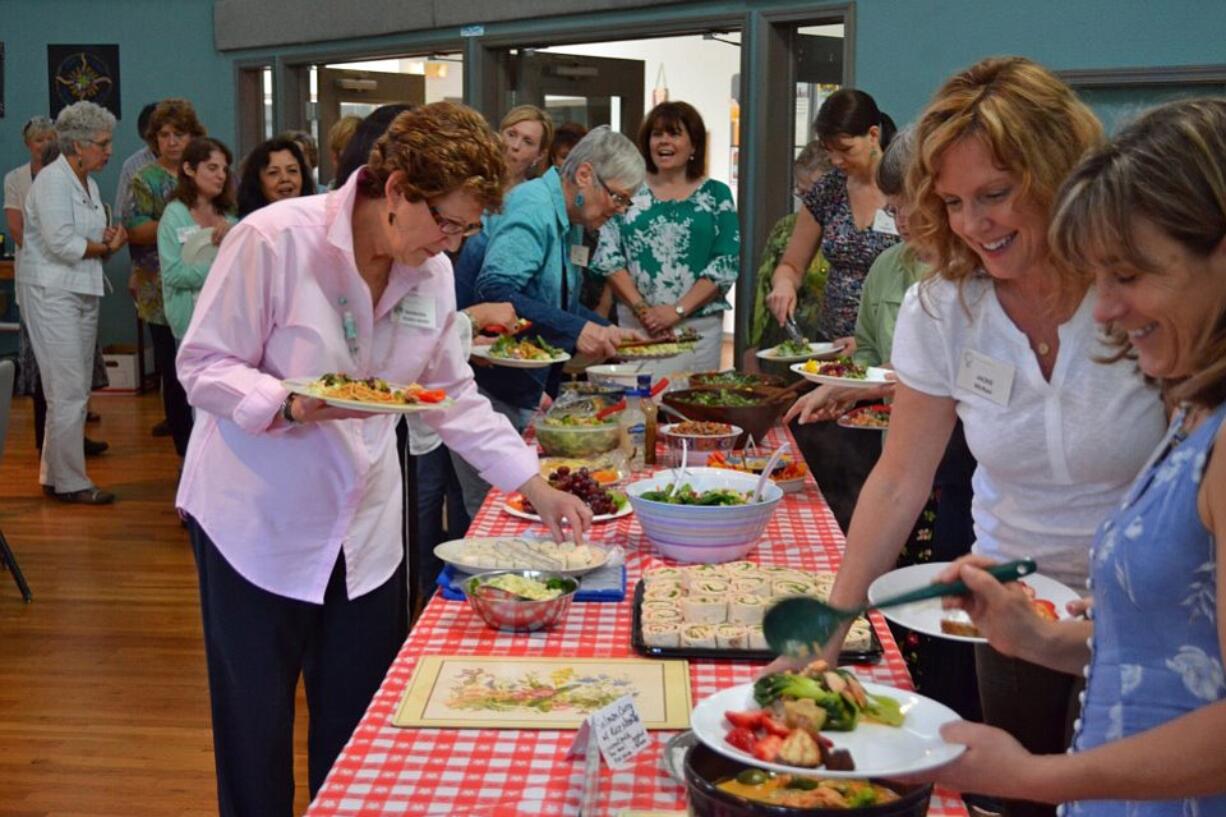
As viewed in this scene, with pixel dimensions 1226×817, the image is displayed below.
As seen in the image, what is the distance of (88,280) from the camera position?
5.59 metres

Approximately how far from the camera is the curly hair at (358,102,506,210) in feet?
6.00

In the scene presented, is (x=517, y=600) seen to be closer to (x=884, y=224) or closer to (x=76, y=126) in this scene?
(x=884, y=224)

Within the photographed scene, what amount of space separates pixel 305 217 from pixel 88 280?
4077 millimetres

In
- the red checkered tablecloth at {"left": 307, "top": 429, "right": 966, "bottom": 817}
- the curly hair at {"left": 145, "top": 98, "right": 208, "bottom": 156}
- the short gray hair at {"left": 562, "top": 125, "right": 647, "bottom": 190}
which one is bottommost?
the red checkered tablecloth at {"left": 307, "top": 429, "right": 966, "bottom": 817}

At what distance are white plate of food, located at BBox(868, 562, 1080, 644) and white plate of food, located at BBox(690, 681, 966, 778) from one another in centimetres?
29

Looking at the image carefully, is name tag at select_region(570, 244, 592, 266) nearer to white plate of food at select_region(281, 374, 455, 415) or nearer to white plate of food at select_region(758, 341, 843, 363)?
white plate of food at select_region(758, 341, 843, 363)

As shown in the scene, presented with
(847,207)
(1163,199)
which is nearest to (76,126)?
(847,207)

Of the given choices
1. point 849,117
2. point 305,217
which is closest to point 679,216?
point 849,117

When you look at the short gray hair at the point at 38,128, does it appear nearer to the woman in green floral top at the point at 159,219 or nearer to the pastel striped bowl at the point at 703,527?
the woman in green floral top at the point at 159,219

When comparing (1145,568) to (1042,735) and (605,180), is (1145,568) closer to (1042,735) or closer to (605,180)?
(1042,735)

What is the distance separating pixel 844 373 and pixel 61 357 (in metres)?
3.73

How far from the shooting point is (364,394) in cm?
183

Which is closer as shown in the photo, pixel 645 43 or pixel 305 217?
pixel 305 217

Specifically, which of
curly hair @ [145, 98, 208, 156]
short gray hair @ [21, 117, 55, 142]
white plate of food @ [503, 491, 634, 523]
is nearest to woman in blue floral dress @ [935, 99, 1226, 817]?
white plate of food @ [503, 491, 634, 523]
